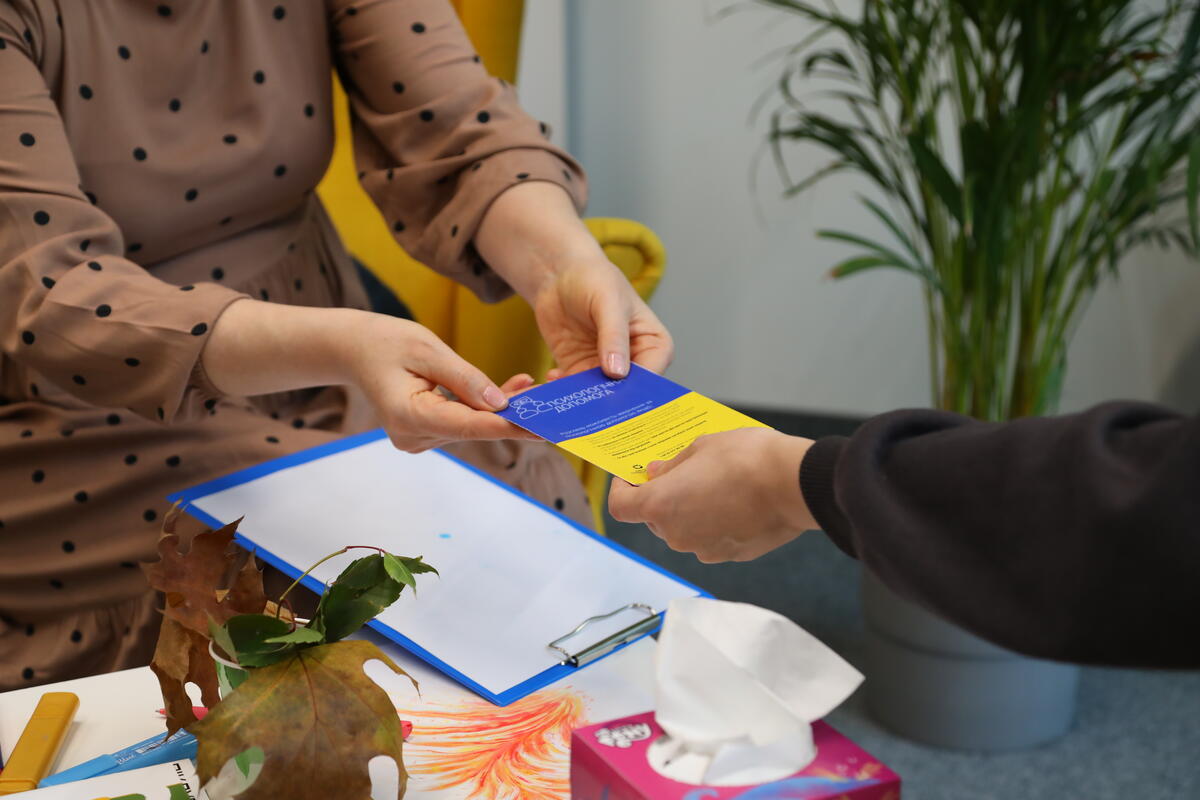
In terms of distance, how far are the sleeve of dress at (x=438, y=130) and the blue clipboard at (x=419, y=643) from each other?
250 mm

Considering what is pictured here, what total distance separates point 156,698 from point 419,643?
0.52 ft

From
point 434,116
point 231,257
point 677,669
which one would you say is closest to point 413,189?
point 434,116

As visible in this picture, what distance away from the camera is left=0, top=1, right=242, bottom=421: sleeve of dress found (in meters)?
0.87

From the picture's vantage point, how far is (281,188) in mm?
1102

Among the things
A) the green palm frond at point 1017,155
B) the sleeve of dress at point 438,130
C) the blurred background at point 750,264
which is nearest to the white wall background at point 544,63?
the blurred background at point 750,264

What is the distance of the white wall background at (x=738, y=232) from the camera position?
240 cm

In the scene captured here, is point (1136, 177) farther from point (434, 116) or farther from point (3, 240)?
point (3, 240)

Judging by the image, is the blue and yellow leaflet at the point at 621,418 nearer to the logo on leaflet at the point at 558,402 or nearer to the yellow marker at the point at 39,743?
the logo on leaflet at the point at 558,402

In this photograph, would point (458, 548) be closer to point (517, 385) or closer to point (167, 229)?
point (517, 385)

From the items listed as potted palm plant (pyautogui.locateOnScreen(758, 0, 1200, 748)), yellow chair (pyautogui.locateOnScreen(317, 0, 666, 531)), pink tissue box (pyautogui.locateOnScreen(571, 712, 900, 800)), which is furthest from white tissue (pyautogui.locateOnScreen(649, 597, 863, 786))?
potted palm plant (pyautogui.locateOnScreen(758, 0, 1200, 748))

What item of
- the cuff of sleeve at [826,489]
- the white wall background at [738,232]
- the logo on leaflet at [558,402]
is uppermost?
the cuff of sleeve at [826,489]

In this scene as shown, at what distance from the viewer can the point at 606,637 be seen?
2.42 ft

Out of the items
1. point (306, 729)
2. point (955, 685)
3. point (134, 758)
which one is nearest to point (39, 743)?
point (134, 758)

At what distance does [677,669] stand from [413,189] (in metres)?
0.77
